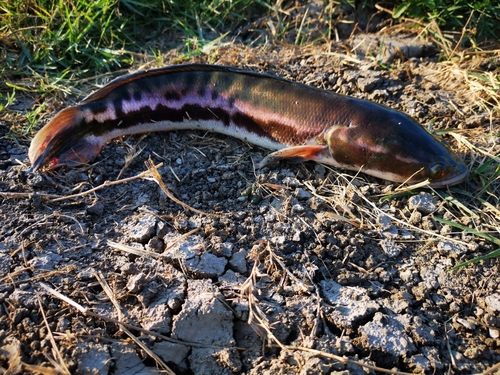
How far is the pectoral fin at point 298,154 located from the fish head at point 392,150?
0.28 feet

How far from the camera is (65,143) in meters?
3.18

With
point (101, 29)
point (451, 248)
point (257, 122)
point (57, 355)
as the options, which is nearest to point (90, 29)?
point (101, 29)

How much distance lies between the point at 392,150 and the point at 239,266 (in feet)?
3.97

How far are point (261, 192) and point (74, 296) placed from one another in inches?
48.9

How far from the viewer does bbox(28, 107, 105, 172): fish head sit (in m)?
3.09

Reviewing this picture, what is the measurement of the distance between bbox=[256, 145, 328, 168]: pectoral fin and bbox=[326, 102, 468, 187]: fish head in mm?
85

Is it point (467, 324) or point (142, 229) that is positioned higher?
point (142, 229)

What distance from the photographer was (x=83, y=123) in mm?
3268

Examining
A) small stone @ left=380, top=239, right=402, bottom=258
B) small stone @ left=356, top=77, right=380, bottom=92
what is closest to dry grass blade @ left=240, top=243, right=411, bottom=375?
small stone @ left=380, top=239, right=402, bottom=258

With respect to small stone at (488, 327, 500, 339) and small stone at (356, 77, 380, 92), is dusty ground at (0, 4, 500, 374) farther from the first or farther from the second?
small stone at (356, 77, 380, 92)

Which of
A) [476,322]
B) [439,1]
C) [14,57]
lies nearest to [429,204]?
[476,322]

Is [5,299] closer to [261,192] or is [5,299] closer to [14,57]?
[261,192]

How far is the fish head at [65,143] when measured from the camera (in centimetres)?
309

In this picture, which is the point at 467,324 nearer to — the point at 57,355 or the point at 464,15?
the point at 57,355
